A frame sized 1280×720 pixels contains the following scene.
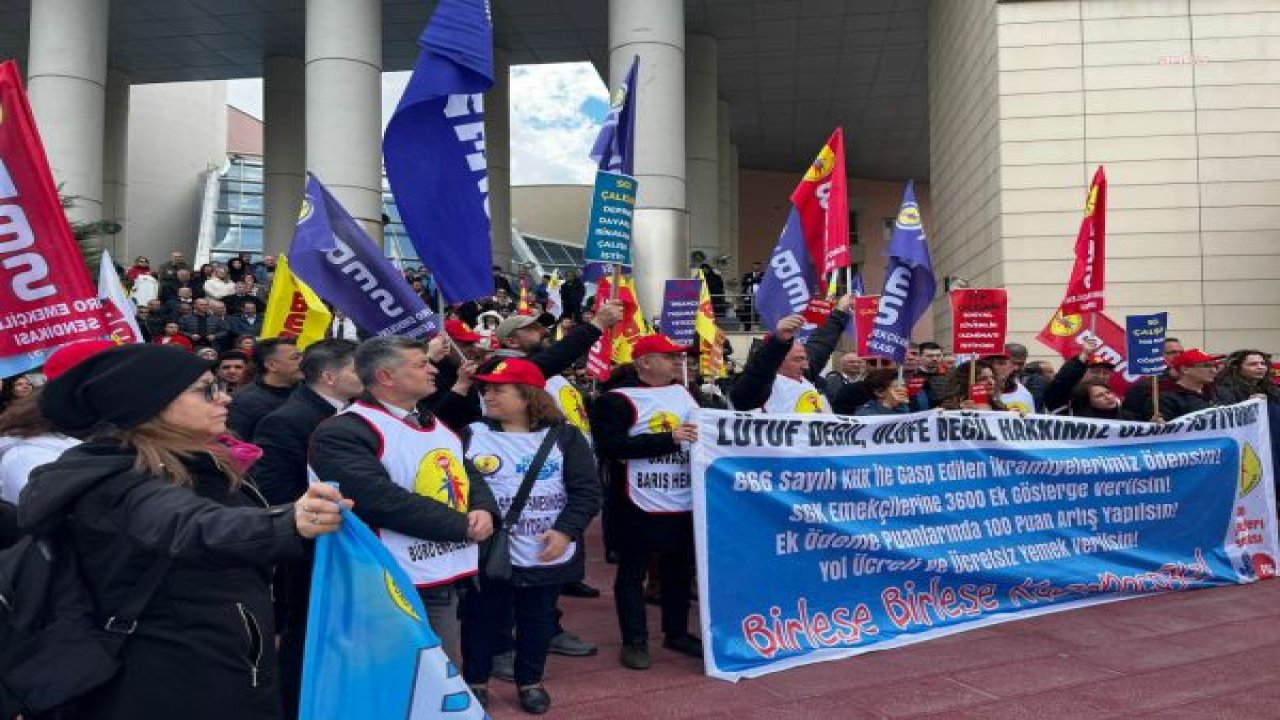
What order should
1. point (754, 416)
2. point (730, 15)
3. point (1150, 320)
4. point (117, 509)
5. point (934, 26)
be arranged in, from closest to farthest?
point (117, 509) → point (754, 416) → point (1150, 320) → point (934, 26) → point (730, 15)

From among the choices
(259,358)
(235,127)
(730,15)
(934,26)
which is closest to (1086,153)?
(934,26)

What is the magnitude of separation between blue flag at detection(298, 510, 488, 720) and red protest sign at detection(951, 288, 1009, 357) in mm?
5287

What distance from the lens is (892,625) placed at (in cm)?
566

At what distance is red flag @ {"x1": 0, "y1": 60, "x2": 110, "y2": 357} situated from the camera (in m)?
4.75

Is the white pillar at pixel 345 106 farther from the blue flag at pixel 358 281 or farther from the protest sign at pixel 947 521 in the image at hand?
the protest sign at pixel 947 521

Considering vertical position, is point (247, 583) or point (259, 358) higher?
point (259, 358)

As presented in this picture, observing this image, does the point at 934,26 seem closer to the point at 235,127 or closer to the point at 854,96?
the point at 854,96

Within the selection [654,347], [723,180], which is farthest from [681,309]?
[723,180]

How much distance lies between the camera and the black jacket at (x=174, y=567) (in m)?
2.25

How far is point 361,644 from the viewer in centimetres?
262

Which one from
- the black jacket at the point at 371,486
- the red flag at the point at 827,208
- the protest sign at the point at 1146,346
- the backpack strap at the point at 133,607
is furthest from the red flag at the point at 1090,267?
the backpack strap at the point at 133,607

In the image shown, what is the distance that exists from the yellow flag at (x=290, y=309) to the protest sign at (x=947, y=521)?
325cm

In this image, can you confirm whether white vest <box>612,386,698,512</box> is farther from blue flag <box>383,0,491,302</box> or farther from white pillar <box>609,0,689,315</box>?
white pillar <box>609,0,689,315</box>

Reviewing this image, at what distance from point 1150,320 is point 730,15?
709 inches
